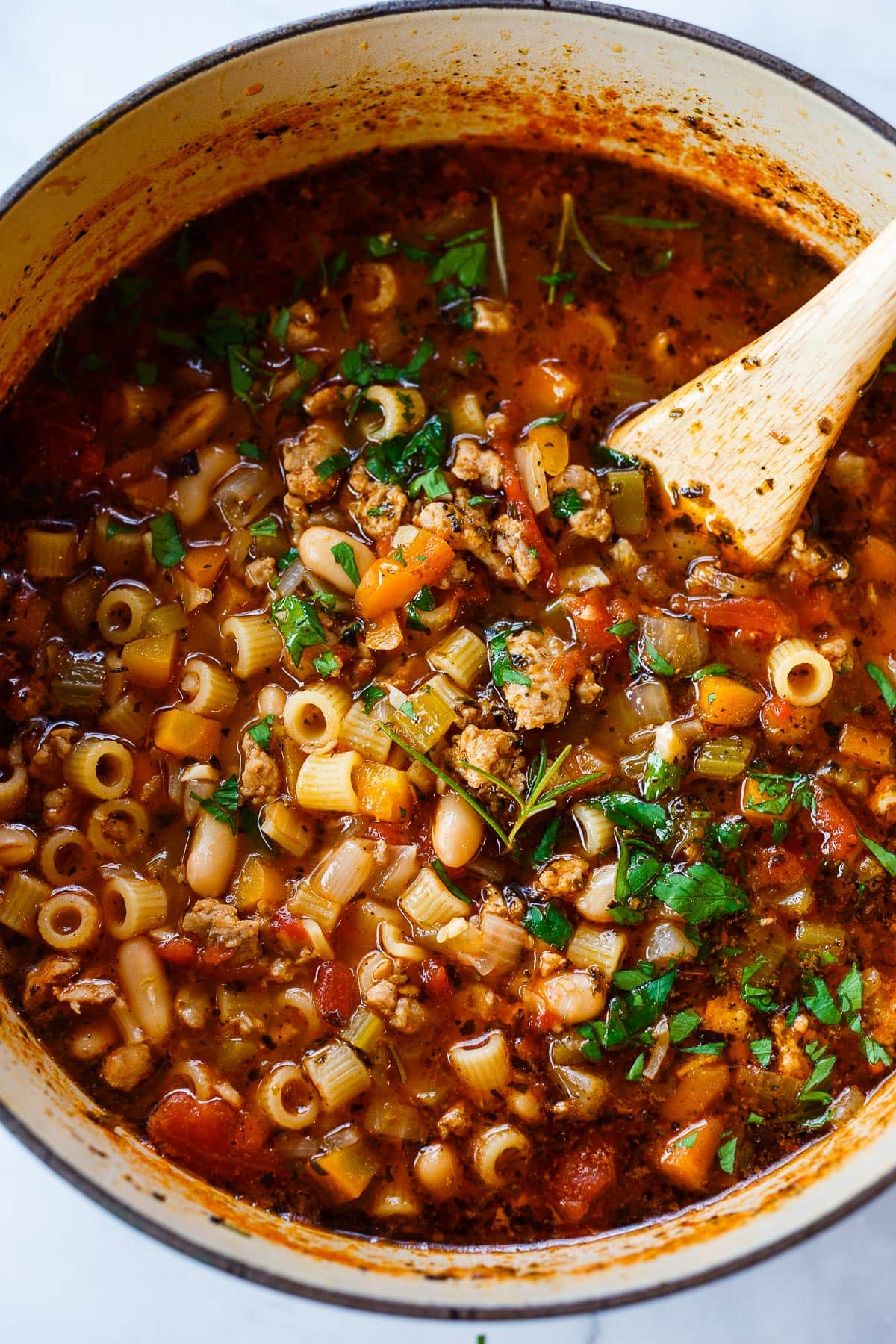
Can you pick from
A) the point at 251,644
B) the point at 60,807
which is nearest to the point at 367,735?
the point at 251,644

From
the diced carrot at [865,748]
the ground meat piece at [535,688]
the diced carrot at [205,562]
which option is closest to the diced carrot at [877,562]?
the diced carrot at [865,748]

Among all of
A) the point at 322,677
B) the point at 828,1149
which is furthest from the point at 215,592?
the point at 828,1149

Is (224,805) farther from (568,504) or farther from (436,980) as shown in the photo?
(568,504)

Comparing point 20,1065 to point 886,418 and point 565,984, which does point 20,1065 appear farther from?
point 886,418

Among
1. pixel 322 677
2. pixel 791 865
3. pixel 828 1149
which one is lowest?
pixel 828 1149

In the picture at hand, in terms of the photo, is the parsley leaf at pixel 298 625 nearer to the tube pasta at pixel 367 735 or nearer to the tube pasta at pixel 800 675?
the tube pasta at pixel 367 735
